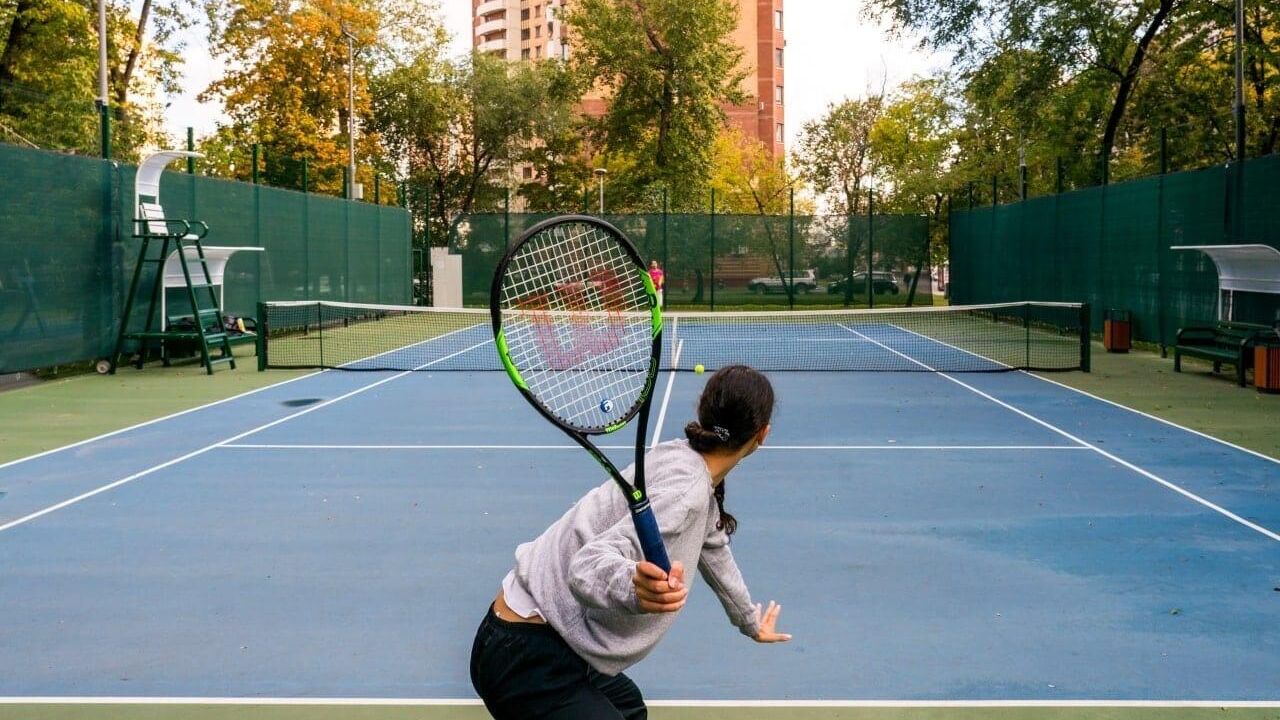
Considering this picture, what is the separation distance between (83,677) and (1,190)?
35.3 ft

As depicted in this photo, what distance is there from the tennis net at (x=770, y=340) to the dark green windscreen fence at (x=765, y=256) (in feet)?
5.73

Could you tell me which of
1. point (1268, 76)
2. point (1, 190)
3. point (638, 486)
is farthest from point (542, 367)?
point (1268, 76)

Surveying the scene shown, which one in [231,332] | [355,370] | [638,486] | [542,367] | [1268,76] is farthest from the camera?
[1268,76]

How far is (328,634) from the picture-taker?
203 inches

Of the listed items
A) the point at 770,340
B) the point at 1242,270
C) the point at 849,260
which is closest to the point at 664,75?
the point at 849,260

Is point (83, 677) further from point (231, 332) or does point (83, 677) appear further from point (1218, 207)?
point (1218, 207)

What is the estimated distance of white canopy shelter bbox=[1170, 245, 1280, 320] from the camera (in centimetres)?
1429

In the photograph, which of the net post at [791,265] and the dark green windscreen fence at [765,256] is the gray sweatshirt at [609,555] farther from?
the net post at [791,265]

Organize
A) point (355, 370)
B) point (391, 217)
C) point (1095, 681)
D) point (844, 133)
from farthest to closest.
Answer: point (844, 133) < point (391, 217) < point (355, 370) < point (1095, 681)

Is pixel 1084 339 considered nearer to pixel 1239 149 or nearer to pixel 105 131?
pixel 1239 149

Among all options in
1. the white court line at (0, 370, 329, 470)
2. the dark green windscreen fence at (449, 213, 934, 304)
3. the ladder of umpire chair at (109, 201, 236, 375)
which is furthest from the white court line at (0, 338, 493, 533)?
the dark green windscreen fence at (449, 213, 934, 304)

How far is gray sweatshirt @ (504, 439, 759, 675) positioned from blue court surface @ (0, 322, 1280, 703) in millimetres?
1953

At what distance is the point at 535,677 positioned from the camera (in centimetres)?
256

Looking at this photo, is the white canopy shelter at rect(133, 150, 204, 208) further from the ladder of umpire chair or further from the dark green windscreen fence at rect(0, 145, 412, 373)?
the dark green windscreen fence at rect(0, 145, 412, 373)
